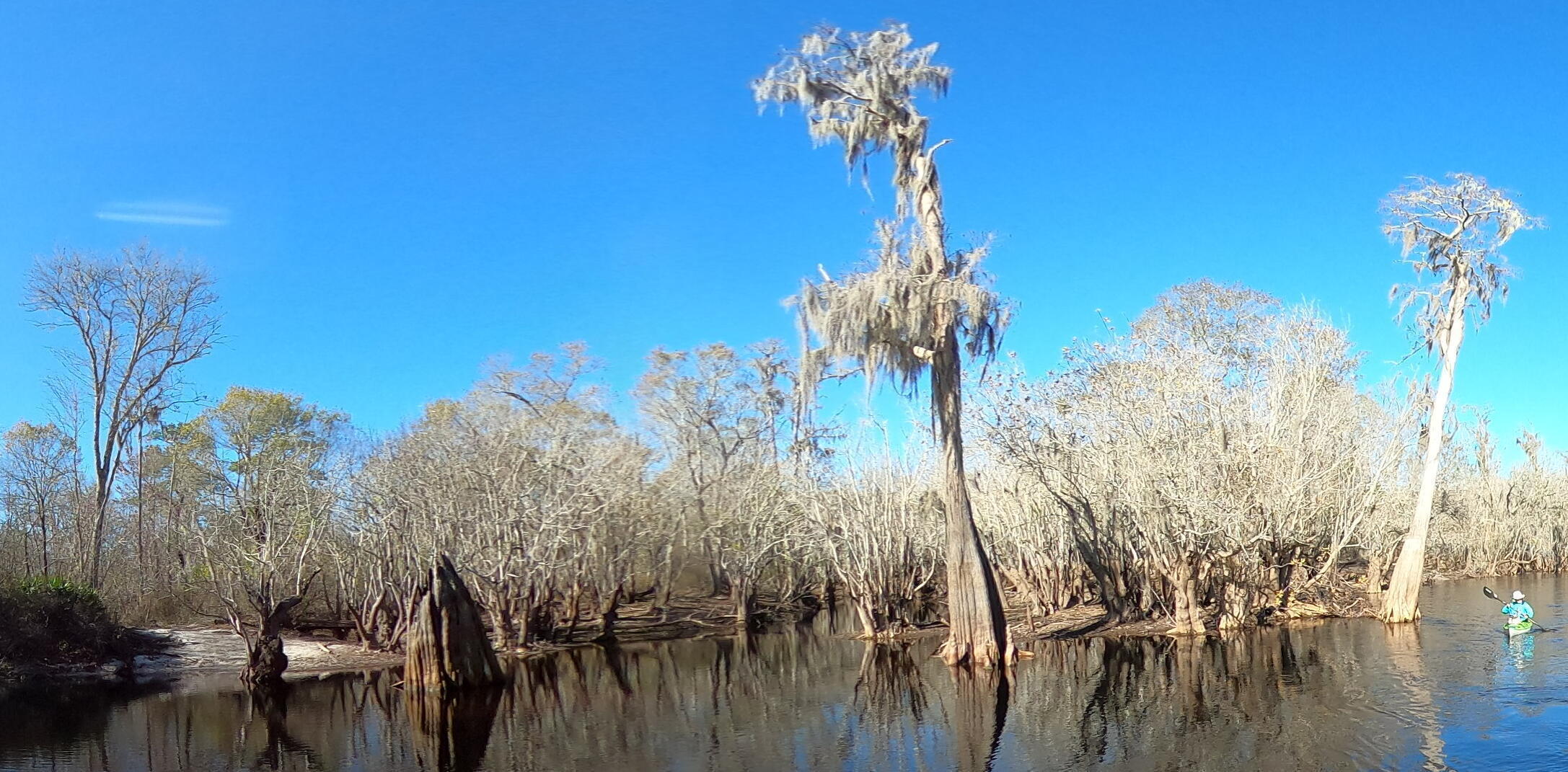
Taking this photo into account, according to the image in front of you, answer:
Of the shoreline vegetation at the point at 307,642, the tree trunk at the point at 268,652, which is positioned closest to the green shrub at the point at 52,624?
the shoreline vegetation at the point at 307,642

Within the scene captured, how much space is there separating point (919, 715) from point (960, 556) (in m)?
3.71

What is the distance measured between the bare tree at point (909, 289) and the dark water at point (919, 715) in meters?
1.40

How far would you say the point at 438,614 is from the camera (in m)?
17.4

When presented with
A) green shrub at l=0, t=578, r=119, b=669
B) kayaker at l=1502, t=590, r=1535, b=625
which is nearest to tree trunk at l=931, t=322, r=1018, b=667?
kayaker at l=1502, t=590, r=1535, b=625

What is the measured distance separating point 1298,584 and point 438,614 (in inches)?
698

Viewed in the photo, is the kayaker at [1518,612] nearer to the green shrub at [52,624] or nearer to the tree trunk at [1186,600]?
the tree trunk at [1186,600]

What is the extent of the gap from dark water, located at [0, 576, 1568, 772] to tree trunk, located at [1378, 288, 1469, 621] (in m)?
0.60

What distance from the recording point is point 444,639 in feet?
57.0

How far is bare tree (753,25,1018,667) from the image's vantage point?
16359mm

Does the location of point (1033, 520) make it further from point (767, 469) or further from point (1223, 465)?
point (767, 469)

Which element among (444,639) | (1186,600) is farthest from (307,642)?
(1186,600)

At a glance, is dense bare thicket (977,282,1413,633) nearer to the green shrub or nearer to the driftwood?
the driftwood

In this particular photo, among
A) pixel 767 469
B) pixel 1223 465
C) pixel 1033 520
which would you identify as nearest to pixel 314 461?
pixel 767 469

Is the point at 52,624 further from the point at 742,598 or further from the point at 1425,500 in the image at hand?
the point at 1425,500
